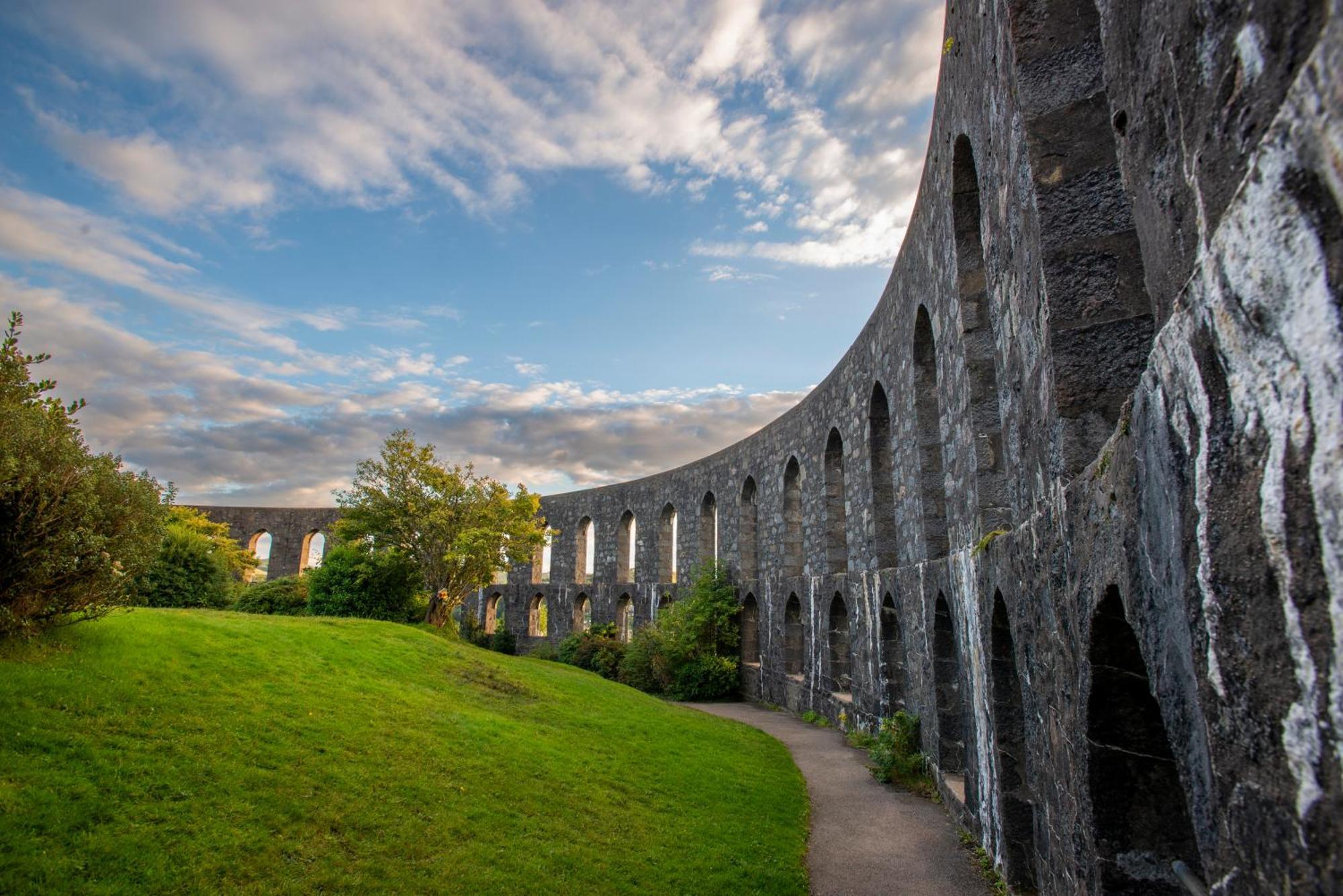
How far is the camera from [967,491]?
6.27 meters

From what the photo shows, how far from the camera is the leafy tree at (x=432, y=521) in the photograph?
18.2m

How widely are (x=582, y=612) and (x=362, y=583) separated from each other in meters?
9.77

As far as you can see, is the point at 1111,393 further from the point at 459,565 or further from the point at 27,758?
the point at 459,565

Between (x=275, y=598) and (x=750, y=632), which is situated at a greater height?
(x=275, y=598)

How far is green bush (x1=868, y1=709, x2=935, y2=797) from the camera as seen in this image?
8.45 meters

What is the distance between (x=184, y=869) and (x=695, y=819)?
158 inches

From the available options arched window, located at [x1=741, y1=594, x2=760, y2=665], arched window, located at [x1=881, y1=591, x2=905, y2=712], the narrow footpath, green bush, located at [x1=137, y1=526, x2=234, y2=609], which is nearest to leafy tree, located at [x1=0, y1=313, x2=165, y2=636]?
the narrow footpath

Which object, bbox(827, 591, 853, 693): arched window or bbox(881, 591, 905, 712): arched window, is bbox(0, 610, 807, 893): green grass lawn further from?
bbox(827, 591, 853, 693): arched window

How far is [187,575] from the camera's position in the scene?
15562 mm

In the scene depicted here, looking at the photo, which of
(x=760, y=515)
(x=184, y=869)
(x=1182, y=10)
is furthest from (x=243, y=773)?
(x=760, y=515)

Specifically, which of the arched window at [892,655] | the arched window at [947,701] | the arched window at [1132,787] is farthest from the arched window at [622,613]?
the arched window at [1132,787]

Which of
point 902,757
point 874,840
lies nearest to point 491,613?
point 902,757

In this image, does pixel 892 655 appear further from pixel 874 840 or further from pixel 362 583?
pixel 362 583

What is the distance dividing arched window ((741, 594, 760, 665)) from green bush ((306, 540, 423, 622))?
8139mm
